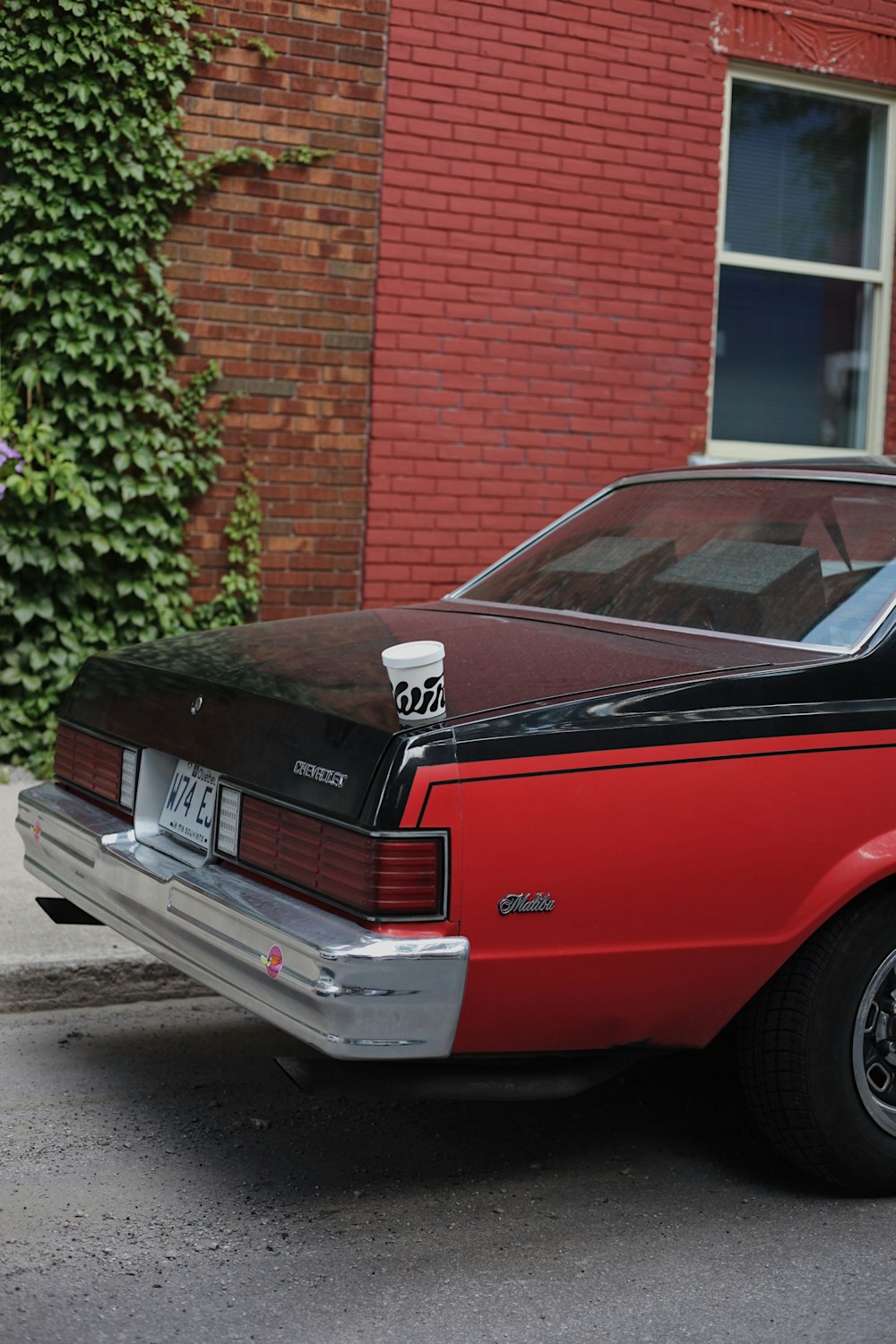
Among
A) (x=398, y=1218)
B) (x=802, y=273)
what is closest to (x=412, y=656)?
(x=398, y=1218)

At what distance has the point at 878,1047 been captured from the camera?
11.1 ft

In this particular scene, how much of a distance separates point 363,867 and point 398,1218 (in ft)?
2.83

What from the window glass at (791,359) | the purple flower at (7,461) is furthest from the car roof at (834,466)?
the window glass at (791,359)

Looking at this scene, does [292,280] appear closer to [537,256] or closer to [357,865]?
[537,256]

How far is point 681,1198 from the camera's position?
344cm

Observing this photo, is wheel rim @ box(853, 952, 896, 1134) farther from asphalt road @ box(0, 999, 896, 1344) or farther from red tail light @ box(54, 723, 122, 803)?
red tail light @ box(54, 723, 122, 803)

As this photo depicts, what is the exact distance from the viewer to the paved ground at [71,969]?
4633 mm

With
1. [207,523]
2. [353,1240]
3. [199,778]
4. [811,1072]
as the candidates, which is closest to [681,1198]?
[811,1072]

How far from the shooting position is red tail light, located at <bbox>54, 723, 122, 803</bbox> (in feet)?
12.6

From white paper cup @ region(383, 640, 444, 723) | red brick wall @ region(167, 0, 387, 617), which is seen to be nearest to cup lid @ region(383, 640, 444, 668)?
white paper cup @ region(383, 640, 444, 723)

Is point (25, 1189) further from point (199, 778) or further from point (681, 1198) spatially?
point (681, 1198)

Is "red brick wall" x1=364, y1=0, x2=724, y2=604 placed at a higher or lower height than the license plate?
higher

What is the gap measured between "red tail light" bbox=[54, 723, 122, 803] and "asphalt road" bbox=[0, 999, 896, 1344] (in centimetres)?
76

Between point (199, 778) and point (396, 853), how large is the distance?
0.78m
